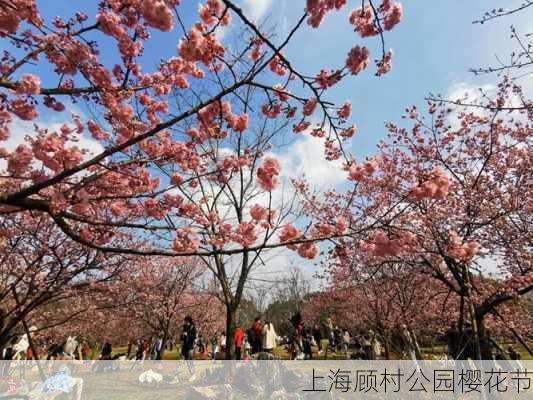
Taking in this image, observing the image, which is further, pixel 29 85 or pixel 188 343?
pixel 188 343

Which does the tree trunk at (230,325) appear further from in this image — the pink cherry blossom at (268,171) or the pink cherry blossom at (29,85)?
the pink cherry blossom at (29,85)

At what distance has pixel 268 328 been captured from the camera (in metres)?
12.5

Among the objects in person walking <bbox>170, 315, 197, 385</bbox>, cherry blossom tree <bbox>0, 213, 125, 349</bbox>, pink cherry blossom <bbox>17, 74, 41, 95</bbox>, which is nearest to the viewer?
pink cherry blossom <bbox>17, 74, 41, 95</bbox>

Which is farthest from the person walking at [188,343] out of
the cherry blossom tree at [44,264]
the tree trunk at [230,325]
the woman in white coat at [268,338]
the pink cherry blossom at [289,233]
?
the pink cherry blossom at [289,233]

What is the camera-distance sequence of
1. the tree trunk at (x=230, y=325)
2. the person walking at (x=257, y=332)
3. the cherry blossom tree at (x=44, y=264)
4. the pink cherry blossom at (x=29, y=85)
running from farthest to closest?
the person walking at (x=257, y=332), the tree trunk at (x=230, y=325), the cherry blossom tree at (x=44, y=264), the pink cherry blossom at (x=29, y=85)

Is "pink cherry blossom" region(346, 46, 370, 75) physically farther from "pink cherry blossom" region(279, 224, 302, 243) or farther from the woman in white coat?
the woman in white coat

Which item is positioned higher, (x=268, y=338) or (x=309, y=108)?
(x=309, y=108)

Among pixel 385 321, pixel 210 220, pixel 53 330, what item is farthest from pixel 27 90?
pixel 53 330

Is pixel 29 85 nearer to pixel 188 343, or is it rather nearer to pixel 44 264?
pixel 44 264

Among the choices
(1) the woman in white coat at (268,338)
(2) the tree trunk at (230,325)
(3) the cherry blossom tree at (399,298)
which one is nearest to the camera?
(2) the tree trunk at (230,325)

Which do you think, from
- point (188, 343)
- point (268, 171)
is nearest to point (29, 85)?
point (268, 171)

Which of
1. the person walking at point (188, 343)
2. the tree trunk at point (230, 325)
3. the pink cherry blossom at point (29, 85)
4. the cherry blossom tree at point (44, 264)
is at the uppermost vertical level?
the pink cherry blossom at point (29, 85)

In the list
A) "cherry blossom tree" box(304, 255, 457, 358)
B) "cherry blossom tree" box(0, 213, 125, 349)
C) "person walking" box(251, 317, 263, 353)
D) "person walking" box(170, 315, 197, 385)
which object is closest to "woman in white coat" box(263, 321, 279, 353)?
"person walking" box(251, 317, 263, 353)

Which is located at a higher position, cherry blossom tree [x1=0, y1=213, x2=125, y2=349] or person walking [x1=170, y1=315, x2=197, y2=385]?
cherry blossom tree [x1=0, y1=213, x2=125, y2=349]
